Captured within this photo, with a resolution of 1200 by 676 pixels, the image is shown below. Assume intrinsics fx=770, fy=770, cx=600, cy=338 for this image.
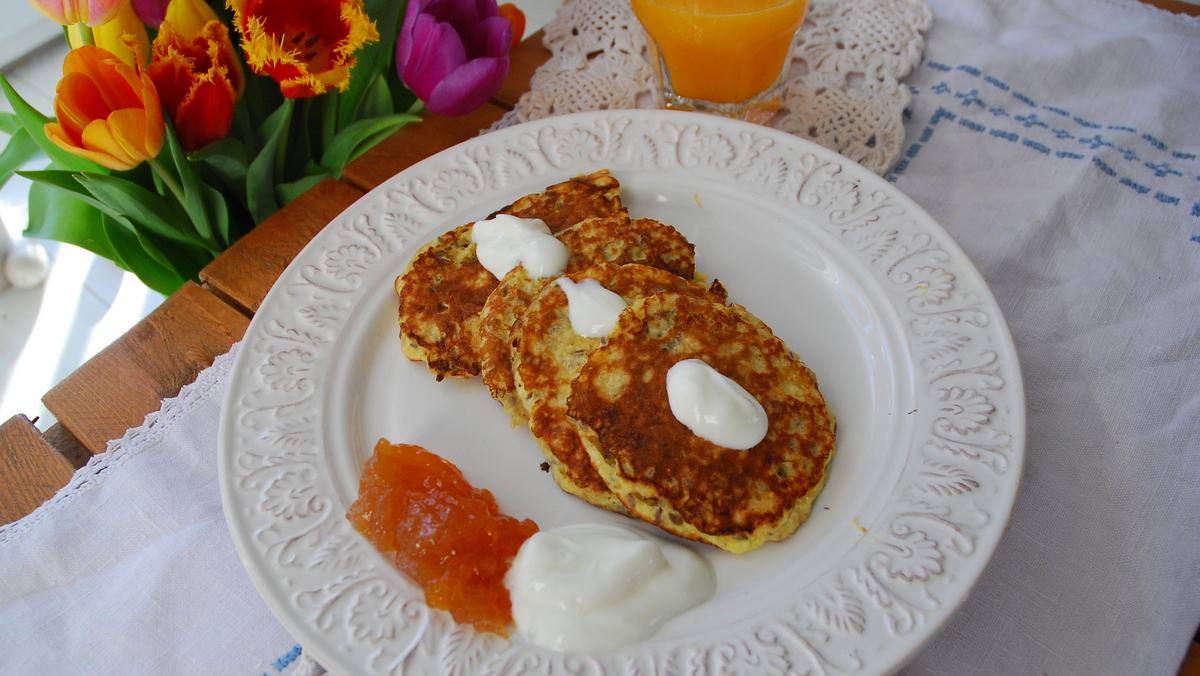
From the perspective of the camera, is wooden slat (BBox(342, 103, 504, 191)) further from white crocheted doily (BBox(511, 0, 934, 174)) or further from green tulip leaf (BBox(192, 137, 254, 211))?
green tulip leaf (BBox(192, 137, 254, 211))

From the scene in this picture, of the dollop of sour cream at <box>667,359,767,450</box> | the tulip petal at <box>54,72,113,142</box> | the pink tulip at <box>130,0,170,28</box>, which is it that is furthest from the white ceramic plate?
the pink tulip at <box>130,0,170,28</box>

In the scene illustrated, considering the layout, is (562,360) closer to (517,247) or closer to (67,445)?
(517,247)

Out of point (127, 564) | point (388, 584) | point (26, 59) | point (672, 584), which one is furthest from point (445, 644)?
point (26, 59)

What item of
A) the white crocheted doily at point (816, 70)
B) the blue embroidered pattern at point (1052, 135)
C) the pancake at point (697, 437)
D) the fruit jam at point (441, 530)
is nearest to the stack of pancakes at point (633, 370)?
the pancake at point (697, 437)

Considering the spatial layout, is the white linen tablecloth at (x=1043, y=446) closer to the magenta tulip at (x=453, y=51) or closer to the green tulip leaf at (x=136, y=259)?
the green tulip leaf at (x=136, y=259)

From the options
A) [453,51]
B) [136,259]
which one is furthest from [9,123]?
[453,51]

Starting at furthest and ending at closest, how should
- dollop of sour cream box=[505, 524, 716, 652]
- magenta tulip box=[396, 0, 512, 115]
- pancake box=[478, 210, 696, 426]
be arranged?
magenta tulip box=[396, 0, 512, 115] → pancake box=[478, 210, 696, 426] → dollop of sour cream box=[505, 524, 716, 652]

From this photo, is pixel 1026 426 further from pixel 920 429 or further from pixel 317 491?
pixel 317 491
